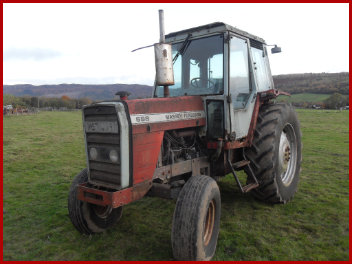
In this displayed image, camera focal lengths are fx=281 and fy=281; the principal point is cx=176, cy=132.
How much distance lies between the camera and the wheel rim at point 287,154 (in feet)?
15.7

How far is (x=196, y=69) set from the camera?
4320 mm

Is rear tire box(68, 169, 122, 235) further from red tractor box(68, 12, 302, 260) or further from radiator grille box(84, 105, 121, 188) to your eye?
radiator grille box(84, 105, 121, 188)

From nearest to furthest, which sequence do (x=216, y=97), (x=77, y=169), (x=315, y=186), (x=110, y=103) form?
1. (x=110, y=103)
2. (x=216, y=97)
3. (x=315, y=186)
4. (x=77, y=169)

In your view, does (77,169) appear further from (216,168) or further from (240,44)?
(240,44)

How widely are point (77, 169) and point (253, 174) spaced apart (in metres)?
4.75

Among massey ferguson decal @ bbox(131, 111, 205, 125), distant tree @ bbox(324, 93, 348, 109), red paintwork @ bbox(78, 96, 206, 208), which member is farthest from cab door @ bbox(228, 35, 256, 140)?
distant tree @ bbox(324, 93, 348, 109)

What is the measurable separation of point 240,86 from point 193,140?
114 centimetres

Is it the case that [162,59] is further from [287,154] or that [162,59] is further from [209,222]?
[287,154]

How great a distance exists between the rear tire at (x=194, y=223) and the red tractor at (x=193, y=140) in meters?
0.01

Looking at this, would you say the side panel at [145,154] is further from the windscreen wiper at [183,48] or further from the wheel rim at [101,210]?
the windscreen wiper at [183,48]

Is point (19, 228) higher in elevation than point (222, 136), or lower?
lower

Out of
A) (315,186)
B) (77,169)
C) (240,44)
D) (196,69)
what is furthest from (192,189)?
(77,169)

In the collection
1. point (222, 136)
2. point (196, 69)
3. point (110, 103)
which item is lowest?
point (222, 136)

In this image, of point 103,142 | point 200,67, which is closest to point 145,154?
point 103,142
